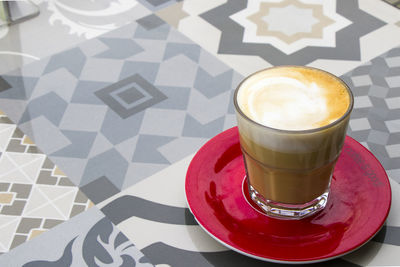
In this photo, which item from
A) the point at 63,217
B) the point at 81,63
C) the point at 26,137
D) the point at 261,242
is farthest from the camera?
the point at 81,63

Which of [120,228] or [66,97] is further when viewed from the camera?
[66,97]

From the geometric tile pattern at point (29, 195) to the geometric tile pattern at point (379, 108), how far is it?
420 mm

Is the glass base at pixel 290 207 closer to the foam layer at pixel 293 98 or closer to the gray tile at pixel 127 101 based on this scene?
the foam layer at pixel 293 98

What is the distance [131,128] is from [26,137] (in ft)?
0.54

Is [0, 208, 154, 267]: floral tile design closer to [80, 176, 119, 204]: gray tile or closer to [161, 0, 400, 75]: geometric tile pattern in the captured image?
[80, 176, 119, 204]: gray tile

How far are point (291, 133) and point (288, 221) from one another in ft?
0.42

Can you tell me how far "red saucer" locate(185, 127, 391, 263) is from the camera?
68 centimetres

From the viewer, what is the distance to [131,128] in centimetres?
94

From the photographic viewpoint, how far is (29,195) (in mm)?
836

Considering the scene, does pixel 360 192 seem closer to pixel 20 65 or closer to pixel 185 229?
pixel 185 229

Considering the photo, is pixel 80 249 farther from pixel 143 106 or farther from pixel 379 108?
pixel 379 108

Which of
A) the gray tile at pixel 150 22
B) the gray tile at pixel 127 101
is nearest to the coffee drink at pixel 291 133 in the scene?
the gray tile at pixel 127 101

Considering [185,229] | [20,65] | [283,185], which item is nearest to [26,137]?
[20,65]

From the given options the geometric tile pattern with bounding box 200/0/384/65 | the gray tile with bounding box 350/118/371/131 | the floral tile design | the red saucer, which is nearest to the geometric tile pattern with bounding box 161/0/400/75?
the geometric tile pattern with bounding box 200/0/384/65
